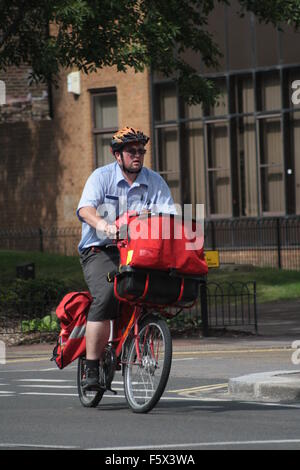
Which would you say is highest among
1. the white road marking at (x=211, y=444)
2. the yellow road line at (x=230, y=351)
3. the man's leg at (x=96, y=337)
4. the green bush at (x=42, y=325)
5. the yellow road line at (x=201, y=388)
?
the man's leg at (x=96, y=337)

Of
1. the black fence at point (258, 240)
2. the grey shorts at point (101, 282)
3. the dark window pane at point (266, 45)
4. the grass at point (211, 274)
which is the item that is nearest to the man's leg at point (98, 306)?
the grey shorts at point (101, 282)

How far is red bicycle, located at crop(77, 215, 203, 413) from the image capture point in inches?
355

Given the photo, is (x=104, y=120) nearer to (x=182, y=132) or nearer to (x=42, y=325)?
(x=182, y=132)

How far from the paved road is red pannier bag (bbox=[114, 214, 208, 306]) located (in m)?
0.91

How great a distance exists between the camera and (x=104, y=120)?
3528 cm

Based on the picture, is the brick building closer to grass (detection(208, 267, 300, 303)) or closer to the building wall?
the building wall

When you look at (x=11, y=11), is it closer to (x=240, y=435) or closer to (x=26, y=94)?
(x=240, y=435)

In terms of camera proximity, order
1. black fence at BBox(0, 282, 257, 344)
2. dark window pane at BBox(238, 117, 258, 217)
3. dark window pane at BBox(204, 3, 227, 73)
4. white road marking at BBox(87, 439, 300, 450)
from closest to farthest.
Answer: white road marking at BBox(87, 439, 300, 450)
black fence at BBox(0, 282, 257, 344)
dark window pane at BBox(204, 3, 227, 73)
dark window pane at BBox(238, 117, 258, 217)

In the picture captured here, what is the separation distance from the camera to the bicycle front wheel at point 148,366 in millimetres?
9008

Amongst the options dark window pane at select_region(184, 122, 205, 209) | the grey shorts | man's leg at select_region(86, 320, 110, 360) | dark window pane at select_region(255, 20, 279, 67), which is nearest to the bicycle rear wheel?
man's leg at select_region(86, 320, 110, 360)

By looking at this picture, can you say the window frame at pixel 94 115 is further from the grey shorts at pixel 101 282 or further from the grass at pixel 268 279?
the grey shorts at pixel 101 282

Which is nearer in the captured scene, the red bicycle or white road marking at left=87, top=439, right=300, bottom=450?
white road marking at left=87, top=439, right=300, bottom=450

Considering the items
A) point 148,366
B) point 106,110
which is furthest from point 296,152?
point 148,366

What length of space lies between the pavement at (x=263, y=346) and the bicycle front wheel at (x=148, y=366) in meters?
1.47
